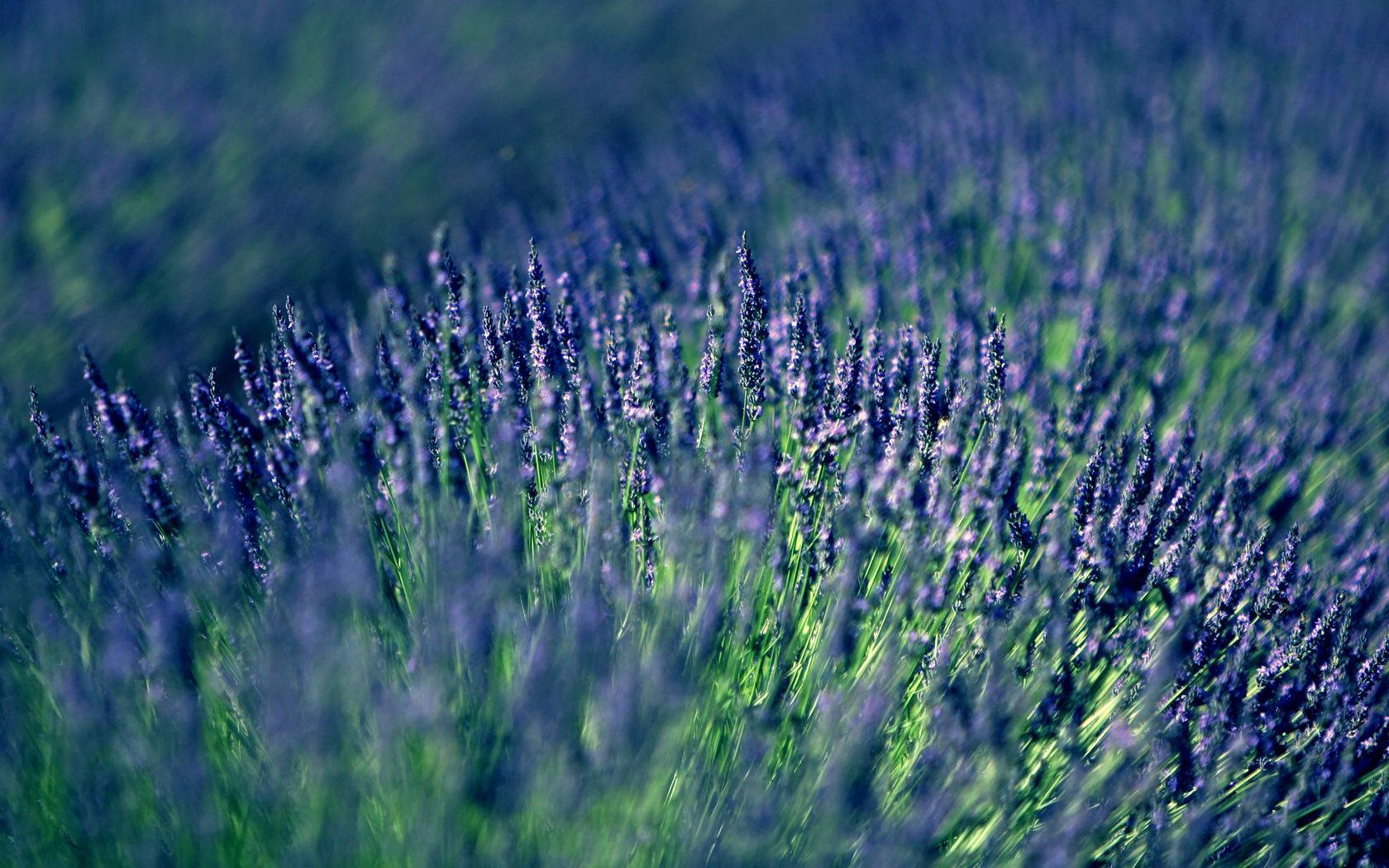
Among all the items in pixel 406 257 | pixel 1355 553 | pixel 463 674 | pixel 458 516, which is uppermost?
pixel 406 257

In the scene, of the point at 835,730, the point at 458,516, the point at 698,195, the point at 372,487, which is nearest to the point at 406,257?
the point at 698,195

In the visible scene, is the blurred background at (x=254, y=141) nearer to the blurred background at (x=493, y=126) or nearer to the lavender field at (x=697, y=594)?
the blurred background at (x=493, y=126)

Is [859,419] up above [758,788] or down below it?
above

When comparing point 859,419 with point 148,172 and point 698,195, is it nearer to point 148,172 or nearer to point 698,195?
point 698,195

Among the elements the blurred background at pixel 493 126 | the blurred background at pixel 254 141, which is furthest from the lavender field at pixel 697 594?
the blurred background at pixel 493 126

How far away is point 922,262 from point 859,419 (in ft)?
3.83

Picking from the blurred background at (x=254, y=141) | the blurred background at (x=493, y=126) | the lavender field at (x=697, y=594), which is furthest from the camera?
the blurred background at (x=493, y=126)

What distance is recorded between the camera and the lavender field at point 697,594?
1.24 m

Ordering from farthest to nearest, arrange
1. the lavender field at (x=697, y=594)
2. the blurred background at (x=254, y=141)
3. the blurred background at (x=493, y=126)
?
the blurred background at (x=493, y=126), the blurred background at (x=254, y=141), the lavender field at (x=697, y=594)

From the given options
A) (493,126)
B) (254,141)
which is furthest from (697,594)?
(493,126)

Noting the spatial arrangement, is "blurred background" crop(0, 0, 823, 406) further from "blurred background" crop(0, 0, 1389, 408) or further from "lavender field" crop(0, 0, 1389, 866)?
"lavender field" crop(0, 0, 1389, 866)

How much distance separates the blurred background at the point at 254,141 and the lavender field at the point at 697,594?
0.26 meters

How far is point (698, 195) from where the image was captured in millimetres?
3078

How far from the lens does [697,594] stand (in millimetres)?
1527
